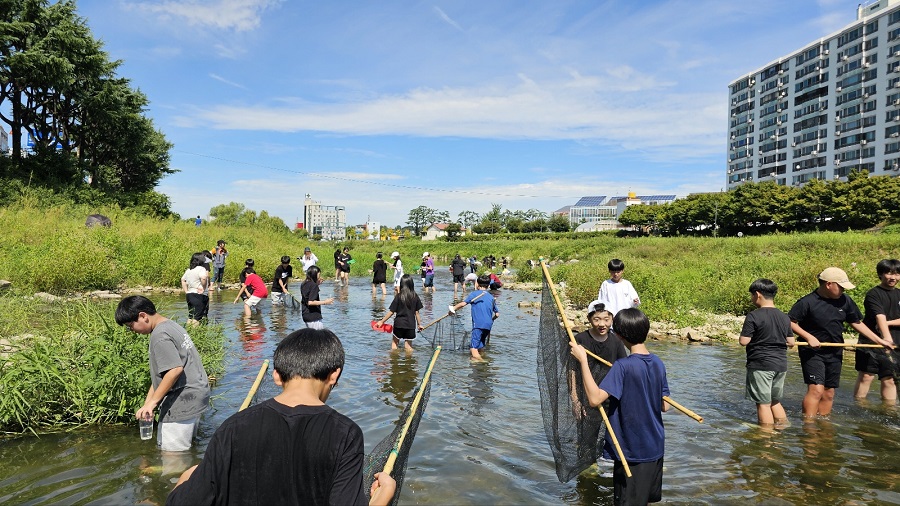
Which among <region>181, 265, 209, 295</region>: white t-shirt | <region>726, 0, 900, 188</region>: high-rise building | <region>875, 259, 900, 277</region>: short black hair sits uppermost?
<region>726, 0, 900, 188</region>: high-rise building

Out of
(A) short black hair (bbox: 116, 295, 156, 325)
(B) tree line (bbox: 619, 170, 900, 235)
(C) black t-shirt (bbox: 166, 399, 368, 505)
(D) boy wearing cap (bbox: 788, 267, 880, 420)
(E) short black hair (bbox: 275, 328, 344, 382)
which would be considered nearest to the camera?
(C) black t-shirt (bbox: 166, 399, 368, 505)

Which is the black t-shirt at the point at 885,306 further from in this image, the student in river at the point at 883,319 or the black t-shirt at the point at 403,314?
the black t-shirt at the point at 403,314

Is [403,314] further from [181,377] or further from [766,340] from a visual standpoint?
[766,340]

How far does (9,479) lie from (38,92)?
3756 cm

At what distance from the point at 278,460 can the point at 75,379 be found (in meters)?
5.52

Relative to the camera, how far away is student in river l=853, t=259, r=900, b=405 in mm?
6715

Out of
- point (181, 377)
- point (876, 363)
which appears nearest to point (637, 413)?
point (181, 377)

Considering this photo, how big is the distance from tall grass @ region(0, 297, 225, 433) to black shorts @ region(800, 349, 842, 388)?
806 cm

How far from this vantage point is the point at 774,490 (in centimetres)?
516

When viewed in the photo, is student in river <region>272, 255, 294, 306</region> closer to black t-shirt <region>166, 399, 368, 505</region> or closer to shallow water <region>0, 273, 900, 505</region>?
shallow water <region>0, 273, 900, 505</region>

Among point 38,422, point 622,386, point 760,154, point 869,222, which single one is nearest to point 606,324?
point 622,386

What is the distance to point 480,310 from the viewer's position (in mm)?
9922

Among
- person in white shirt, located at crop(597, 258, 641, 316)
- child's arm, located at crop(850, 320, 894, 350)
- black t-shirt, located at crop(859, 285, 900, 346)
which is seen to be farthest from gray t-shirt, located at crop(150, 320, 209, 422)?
black t-shirt, located at crop(859, 285, 900, 346)

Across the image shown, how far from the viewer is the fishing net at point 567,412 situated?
4.42 m
